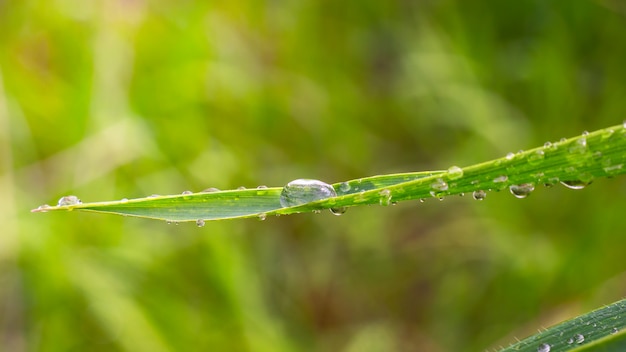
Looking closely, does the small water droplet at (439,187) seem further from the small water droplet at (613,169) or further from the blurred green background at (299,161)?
the blurred green background at (299,161)

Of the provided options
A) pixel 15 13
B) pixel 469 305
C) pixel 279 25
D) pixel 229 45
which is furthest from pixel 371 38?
pixel 15 13

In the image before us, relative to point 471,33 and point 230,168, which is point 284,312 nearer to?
point 230,168

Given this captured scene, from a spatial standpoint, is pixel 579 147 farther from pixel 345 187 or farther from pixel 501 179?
pixel 345 187

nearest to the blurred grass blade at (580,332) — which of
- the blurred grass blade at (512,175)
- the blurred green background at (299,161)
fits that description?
the blurred grass blade at (512,175)

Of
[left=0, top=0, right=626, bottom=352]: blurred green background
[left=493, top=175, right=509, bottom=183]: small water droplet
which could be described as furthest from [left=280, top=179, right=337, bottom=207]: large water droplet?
[left=0, top=0, right=626, bottom=352]: blurred green background

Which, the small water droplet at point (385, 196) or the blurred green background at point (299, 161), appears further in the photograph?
the blurred green background at point (299, 161)

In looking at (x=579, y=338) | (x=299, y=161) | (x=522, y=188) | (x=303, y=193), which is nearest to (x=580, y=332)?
(x=579, y=338)
